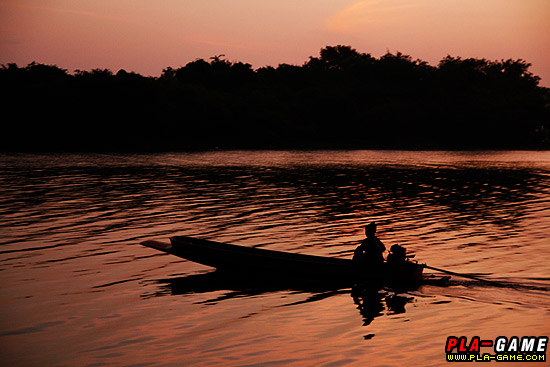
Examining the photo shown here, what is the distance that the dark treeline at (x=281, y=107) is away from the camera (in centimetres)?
12000

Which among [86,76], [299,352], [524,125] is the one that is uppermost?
[86,76]

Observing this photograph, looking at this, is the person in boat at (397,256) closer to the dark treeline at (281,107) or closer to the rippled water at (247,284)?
the rippled water at (247,284)

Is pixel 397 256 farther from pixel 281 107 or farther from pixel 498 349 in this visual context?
pixel 281 107

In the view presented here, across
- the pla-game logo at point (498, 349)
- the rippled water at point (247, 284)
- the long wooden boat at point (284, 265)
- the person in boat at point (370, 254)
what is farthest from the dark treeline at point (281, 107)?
the pla-game logo at point (498, 349)

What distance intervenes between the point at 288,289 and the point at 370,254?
279cm

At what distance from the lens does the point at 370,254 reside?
19625 mm

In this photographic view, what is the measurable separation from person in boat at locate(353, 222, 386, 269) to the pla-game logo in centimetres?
482

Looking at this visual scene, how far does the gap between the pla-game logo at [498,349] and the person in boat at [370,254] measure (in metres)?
4.82

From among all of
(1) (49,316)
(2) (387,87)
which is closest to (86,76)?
(2) (387,87)

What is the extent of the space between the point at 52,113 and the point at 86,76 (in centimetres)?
1177

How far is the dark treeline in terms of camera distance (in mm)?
120000

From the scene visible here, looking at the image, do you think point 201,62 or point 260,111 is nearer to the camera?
point 260,111

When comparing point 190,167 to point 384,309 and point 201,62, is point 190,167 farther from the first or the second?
point 201,62

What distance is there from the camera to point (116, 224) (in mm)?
31344
